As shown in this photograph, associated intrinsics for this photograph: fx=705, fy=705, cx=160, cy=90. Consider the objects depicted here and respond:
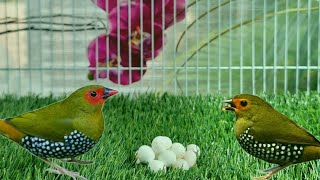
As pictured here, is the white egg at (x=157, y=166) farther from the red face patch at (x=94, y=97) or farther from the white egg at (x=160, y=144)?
the red face patch at (x=94, y=97)

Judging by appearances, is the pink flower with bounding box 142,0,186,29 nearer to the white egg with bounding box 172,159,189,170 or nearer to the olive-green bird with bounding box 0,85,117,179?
the white egg with bounding box 172,159,189,170

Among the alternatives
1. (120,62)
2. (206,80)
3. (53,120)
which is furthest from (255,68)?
(53,120)

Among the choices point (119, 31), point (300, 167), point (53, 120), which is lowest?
point (300, 167)

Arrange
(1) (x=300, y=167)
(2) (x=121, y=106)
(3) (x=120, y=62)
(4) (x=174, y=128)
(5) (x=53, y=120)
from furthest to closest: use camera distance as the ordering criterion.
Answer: (3) (x=120, y=62), (2) (x=121, y=106), (4) (x=174, y=128), (1) (x=300, y=167), (5) (x=53, y=120)

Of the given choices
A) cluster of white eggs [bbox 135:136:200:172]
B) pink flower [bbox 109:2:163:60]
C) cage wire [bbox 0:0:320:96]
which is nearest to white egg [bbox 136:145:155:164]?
cluster of white eggs [bbox 135:136:200:172]

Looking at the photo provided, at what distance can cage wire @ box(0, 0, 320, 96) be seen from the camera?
8.21 ft

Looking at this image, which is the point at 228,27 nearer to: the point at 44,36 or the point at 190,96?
the point at 190,96

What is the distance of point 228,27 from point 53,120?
5.37 feet

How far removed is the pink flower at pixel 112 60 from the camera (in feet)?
8.36

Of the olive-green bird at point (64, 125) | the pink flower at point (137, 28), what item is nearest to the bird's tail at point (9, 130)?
the olive-green bird at point (64, 125)

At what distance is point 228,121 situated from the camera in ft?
5.93

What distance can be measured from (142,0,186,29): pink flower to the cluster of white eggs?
132cm

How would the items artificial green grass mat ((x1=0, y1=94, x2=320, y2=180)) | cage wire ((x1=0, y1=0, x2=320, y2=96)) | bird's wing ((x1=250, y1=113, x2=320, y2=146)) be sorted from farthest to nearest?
cage wire ((x1=0, y1=0, x2=320, y2=96))
artificial green grass mat ((x1=0, y1=94, x2=320, y2=180))
bird's wing ((x1=250, y1=113, x2=320, y2=146))

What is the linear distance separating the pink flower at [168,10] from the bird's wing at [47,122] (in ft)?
5.42
